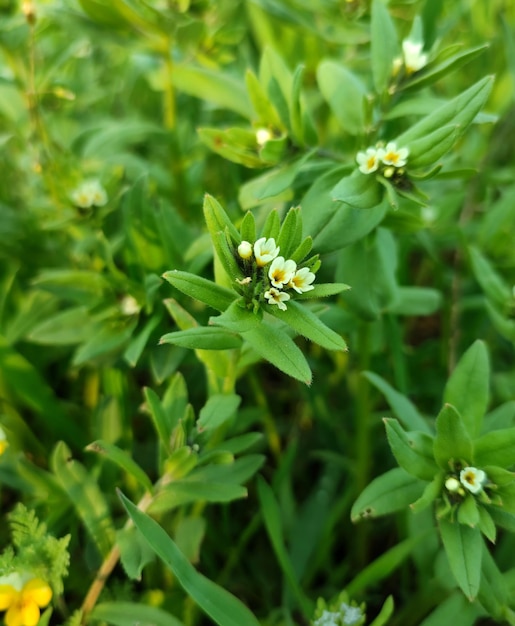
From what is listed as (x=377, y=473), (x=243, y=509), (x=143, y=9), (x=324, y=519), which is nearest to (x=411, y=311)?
(x=377, y=473)

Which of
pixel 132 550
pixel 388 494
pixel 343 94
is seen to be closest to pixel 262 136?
pixel 343 94

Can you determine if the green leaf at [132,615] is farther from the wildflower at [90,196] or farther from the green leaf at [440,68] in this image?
the green leaf at [440,68]

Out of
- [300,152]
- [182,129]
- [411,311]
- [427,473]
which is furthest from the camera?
[182,129]

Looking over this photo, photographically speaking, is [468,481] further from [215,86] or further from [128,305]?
[215,86]

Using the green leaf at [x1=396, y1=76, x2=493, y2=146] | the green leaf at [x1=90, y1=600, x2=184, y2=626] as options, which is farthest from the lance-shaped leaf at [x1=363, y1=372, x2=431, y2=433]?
the green leaf at [x1=90, y1=600, x2=184, y2=626]

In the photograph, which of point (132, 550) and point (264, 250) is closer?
point (264, 250)

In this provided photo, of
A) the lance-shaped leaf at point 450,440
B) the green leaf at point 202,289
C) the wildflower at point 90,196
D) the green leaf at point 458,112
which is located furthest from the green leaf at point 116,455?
the green leaf at point 458,112

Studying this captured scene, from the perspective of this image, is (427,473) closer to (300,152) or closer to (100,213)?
(300,152)
